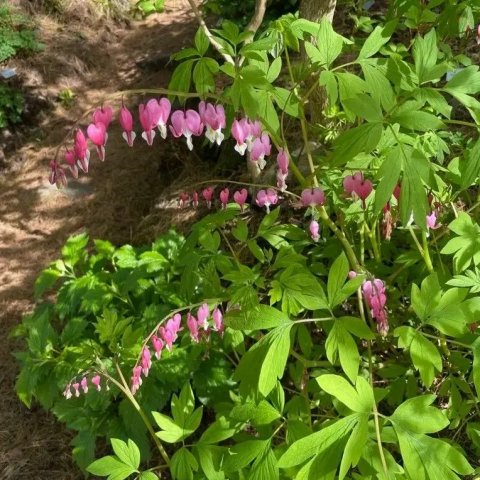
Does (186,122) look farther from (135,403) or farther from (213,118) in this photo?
(135,403)

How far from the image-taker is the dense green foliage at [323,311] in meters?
1.47

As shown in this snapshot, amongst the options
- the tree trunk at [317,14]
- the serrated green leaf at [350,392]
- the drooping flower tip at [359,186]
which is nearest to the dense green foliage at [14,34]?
the tree trunk at [317,14]

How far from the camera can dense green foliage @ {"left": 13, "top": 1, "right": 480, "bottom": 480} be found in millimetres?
1472

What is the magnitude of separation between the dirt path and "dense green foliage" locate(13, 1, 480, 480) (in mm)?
875

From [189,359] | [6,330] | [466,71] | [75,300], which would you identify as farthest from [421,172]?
[6,330]

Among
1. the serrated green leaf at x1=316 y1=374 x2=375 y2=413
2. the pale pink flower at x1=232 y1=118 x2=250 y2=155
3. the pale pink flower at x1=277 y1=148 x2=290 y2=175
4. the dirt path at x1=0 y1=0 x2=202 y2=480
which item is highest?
the pale pink flower at x1=232 y1=118 x2=250 y2=155

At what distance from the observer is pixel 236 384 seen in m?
2.72

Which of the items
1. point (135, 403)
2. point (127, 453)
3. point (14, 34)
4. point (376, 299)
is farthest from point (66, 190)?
point (376, 299)

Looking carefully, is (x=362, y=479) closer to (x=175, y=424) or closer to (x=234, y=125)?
(x=175, y=424)

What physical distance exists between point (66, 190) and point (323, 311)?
4602mm

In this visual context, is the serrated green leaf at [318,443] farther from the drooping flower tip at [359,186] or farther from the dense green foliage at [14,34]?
the dense green foliage at [14,34]

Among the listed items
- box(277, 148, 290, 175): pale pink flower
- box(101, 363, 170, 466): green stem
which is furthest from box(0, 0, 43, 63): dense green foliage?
box(277, 148, 290, 175): pale pink flower

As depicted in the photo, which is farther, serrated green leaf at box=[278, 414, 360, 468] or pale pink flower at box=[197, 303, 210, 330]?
pale pink flower at box=[197, 303, 210, 330]

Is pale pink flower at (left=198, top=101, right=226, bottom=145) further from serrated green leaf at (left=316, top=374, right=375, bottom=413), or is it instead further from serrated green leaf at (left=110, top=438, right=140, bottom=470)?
serrated green leaf at (left=110, top=438, right=140, bottom=470)
